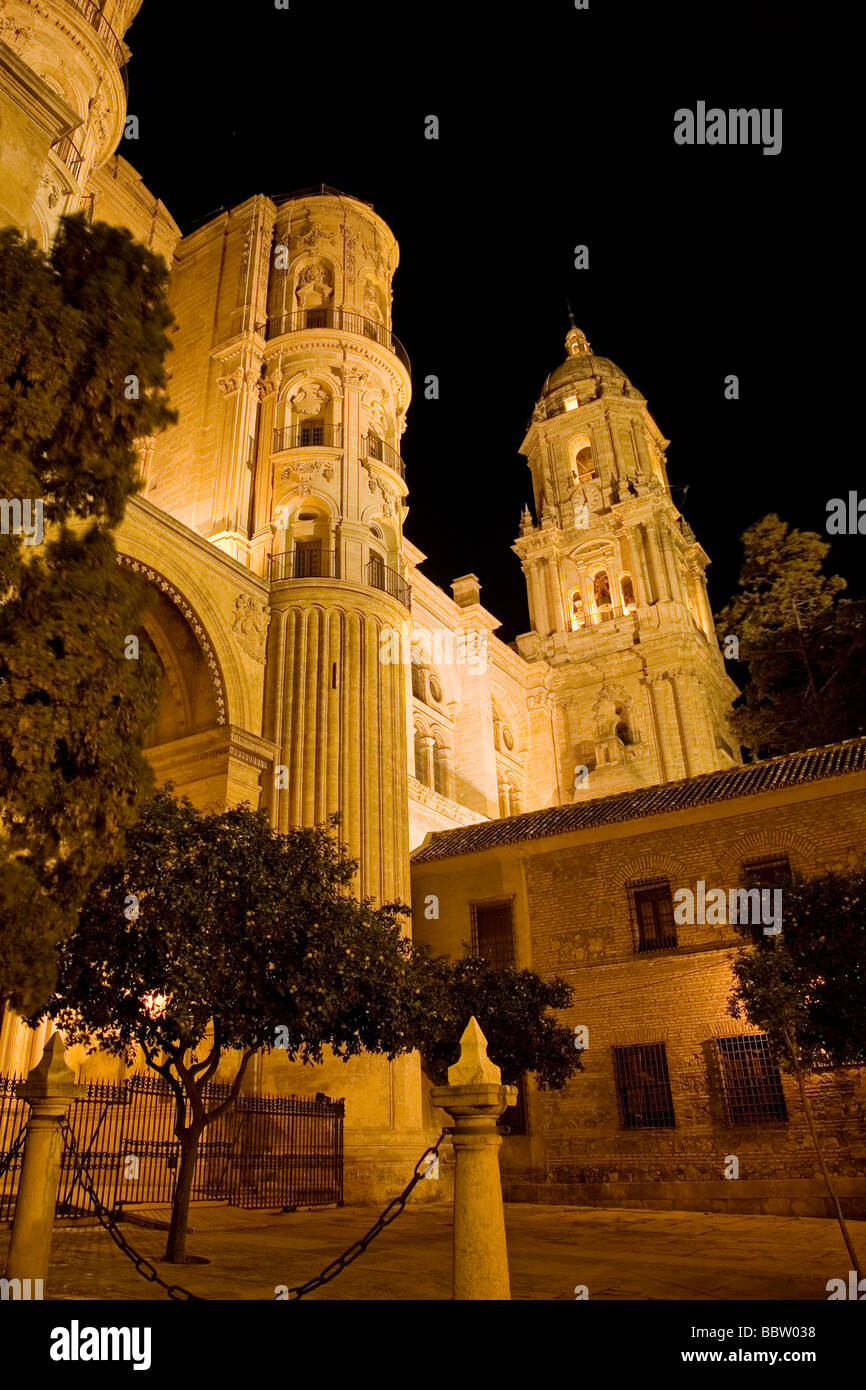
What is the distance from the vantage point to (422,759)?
96.0 feet

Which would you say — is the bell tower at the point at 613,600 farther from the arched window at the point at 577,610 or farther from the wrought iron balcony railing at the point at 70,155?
the wrought iron balcony railing at the point at 70,155

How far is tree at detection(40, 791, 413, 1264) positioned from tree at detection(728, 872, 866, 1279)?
417cm

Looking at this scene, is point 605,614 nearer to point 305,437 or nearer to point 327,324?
point 327,324

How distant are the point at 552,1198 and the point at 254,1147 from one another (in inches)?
215

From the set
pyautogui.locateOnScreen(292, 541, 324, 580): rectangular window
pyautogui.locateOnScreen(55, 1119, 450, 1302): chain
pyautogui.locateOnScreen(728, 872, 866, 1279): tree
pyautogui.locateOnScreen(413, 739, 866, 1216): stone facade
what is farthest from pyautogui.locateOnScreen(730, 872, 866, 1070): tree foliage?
pyautogui.locateOnScreen(292, 541, 324, 580): rectangular window

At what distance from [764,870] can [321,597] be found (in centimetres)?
1027

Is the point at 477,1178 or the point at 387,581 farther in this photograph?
the point at 387,581

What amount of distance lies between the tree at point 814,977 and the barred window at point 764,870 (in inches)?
160

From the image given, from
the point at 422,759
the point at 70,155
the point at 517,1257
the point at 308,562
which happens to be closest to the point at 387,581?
the point at 308,562

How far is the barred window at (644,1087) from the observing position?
51.1ft

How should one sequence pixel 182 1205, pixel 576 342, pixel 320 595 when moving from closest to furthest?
pixel 182 1205, pixel 320 595, pixel 576 342

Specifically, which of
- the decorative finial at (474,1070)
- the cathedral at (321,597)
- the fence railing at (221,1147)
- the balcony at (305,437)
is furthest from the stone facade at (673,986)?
the decorative finial at (474,1070)

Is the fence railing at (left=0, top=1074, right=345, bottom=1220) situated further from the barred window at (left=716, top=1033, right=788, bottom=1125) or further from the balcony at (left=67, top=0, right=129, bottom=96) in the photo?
the balcony at (left=67, top=0, right=129, bottom=96)

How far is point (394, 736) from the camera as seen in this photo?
1912 cm
